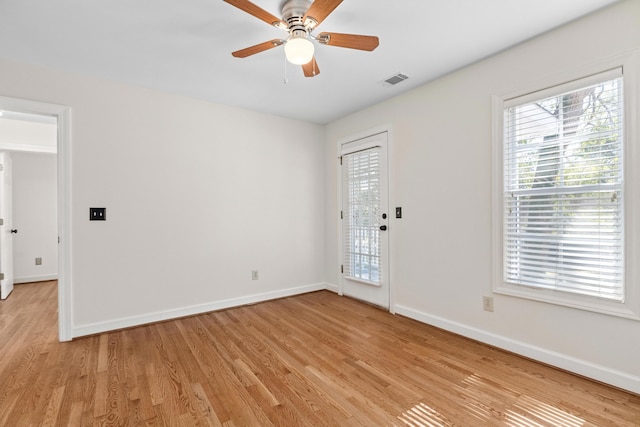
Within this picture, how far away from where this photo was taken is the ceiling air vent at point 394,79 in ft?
9.36

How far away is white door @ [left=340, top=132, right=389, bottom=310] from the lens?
3.49 m

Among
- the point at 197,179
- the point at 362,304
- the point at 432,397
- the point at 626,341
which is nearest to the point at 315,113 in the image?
the point at 197,179

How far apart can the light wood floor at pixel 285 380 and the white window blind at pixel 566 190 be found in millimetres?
705

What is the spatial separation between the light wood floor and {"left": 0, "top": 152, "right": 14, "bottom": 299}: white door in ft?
4.75

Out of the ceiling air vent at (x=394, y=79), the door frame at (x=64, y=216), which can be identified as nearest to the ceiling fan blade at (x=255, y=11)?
the ceiling air vent at (x=394, y=79)

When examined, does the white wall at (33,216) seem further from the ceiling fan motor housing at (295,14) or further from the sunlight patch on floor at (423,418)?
the sunlight patch on floor at (423,418)

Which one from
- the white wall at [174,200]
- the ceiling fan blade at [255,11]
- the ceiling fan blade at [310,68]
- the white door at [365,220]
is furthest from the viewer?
the white door at [365,220]

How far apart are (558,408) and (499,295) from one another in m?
0.89

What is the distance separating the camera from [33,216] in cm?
489

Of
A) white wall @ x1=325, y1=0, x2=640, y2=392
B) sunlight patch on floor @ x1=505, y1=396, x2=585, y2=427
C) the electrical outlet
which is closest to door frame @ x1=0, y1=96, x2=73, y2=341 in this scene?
white wall @ x1=325, y1=0, x2=640, y2=392

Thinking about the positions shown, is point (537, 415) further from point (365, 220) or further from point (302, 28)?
point (302, 28)

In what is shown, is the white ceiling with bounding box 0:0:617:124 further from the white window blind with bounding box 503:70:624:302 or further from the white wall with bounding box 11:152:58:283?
the white wall with bounding box 11:152:58:283

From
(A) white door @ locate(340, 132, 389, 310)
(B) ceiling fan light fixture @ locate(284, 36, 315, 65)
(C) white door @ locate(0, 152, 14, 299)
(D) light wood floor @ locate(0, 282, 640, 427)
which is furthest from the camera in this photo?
(C) white door @ locate(0, 152, 14, 299)

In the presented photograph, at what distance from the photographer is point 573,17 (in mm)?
2000
